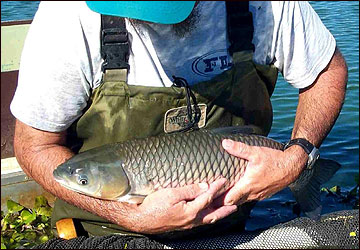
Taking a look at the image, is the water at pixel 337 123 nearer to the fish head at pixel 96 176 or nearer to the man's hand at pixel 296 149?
the man's hand at pixel 296 149

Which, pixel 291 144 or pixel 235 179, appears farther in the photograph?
pixel 291 144

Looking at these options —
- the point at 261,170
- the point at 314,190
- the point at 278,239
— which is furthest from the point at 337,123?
the point at 261,170

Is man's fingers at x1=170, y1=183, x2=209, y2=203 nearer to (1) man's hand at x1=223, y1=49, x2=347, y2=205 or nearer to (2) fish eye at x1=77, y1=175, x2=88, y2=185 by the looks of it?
(1) man's hand at x1=223, y1=49, x2=347, y2=205

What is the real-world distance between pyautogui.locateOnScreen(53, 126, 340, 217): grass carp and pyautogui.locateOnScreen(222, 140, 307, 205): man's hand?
0.11ft

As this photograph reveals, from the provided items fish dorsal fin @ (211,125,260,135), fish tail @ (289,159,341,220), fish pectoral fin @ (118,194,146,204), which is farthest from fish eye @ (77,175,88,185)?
fish tail @ (289,159,341,220)

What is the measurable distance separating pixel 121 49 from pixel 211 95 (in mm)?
487

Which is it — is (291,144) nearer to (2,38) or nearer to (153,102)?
(153,102)

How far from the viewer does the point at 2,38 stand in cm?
423

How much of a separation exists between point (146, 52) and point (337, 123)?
13.0 ft

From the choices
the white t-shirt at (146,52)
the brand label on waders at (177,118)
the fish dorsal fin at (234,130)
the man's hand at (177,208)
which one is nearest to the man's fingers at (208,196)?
the man's hand at (177,208)

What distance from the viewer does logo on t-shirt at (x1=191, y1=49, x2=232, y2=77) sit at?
9.21 ft

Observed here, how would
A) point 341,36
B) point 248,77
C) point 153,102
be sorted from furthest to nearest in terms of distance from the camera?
point 341,36
point 248,77
point 153,102

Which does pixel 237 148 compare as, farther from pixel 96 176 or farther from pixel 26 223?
pixel 26 223

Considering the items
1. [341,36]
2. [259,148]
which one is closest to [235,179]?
[259,148]
